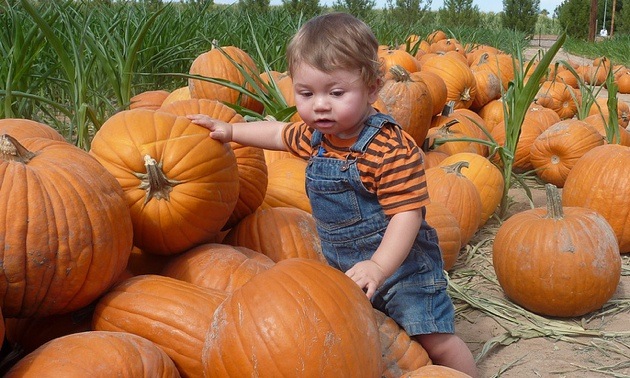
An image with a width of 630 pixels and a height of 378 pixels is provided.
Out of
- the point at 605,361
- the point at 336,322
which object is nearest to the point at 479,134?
the point at 605,361

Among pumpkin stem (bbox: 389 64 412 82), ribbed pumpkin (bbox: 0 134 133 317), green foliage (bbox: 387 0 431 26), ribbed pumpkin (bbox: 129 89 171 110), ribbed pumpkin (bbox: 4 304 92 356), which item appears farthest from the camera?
green foliage (bbox: 387 0 431 26)

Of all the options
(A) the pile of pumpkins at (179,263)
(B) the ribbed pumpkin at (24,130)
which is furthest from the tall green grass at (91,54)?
(A) the pile of pumpkins at (179,263)

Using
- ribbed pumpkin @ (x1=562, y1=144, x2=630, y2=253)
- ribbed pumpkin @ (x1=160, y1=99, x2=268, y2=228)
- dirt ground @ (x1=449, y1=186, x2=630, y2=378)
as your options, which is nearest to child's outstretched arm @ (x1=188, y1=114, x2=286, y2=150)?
ribbed pumpkin @ (x1=160, y1=99, x2=268, y2=228)

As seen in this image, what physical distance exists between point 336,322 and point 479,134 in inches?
154

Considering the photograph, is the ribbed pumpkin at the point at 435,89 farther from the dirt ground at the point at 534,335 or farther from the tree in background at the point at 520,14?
the tree in background at the point at 520,14

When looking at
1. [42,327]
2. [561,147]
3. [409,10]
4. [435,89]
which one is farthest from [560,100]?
[409,10]

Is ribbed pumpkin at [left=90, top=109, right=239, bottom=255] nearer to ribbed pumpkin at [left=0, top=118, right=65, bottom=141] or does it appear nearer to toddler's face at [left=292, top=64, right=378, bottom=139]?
ribbed pumpkin at [left=0, top=118, right=65, bottom=141]

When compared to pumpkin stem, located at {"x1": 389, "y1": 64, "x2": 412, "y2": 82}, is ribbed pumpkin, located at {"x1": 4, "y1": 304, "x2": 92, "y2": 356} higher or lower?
lower

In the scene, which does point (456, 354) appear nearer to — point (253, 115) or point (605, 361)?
point (605, 361)

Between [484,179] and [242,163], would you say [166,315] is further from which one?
[484,179]

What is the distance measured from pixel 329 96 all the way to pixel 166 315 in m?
0.82

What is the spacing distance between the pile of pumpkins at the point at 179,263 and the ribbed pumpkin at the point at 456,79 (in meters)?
2.90

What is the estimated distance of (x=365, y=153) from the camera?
2133 mm

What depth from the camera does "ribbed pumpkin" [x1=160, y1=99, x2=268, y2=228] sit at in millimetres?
2586
